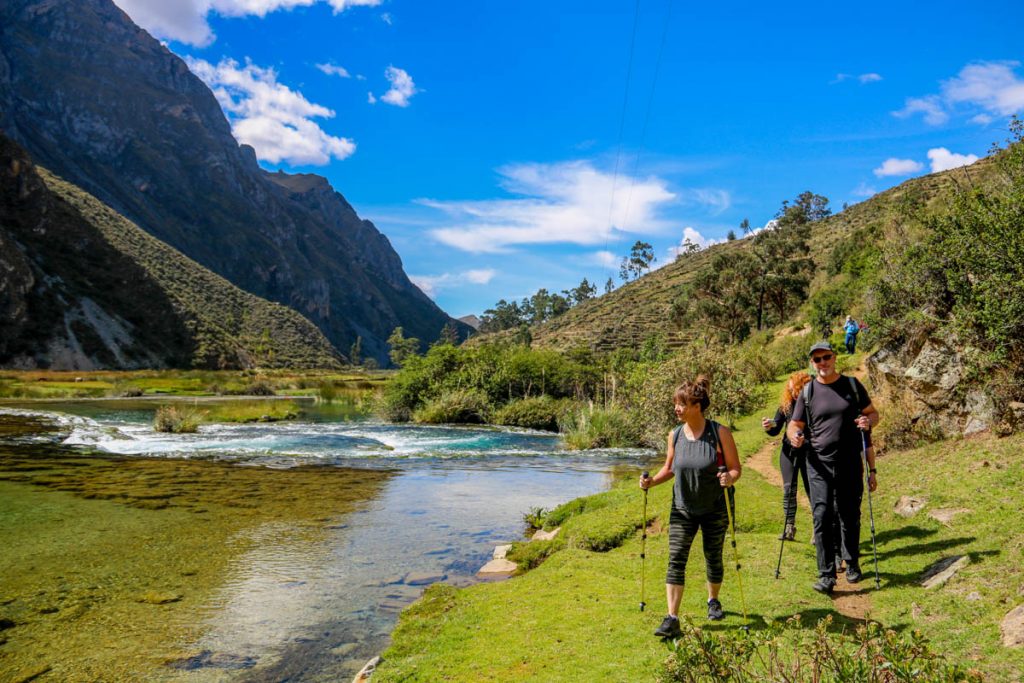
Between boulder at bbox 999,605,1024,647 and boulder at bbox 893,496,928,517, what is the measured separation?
3916mm

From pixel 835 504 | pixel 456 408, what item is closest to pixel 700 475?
pixel 835 504

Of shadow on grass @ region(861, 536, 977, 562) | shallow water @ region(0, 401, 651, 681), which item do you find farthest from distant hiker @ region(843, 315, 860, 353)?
shadow on grass @ region(861, 536, 977, 562)

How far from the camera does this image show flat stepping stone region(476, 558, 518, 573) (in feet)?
29.6

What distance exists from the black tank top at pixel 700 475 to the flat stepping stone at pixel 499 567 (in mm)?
4055

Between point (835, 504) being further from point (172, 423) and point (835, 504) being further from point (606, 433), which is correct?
point (172, 423)

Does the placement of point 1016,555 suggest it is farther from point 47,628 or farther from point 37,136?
point 37,136

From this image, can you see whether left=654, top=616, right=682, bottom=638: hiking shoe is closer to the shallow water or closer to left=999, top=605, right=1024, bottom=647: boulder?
left=999, top=605, right=1024, bottom=647: boulder

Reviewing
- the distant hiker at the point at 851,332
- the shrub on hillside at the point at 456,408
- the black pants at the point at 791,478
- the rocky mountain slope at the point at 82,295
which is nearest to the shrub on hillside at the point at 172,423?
the shrub on hillside at the point at 456,408

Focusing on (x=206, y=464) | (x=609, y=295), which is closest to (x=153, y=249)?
(x=609, y=295)

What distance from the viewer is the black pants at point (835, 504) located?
6.59 metres

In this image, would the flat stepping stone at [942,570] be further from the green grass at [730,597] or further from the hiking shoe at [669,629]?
the hiking shoe at [669,629]

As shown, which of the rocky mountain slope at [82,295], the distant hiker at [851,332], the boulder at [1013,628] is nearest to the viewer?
the boulder at [1013,628]

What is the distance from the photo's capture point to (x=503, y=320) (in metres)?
187

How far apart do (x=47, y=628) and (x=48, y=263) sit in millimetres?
97713
